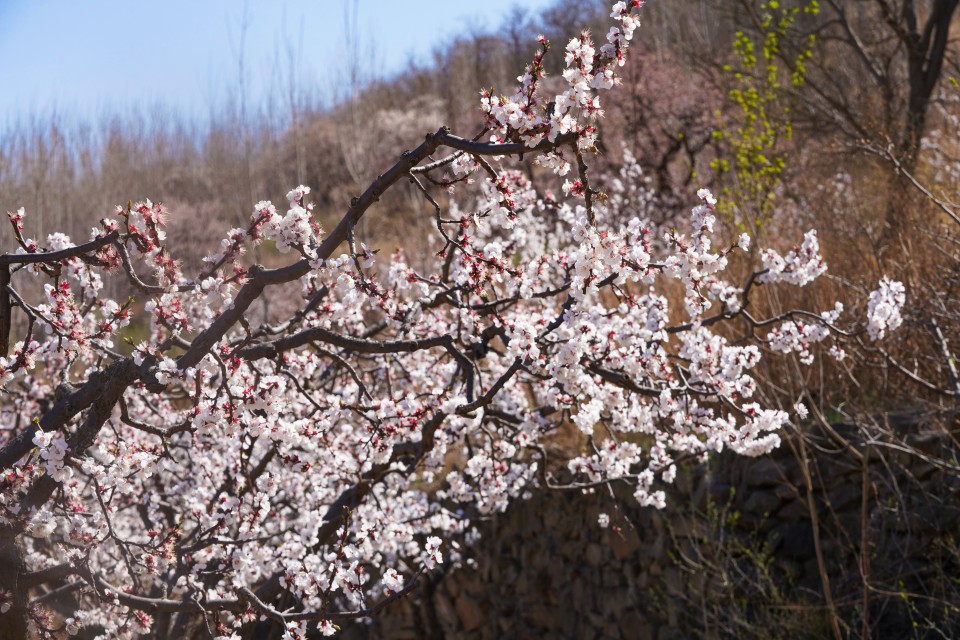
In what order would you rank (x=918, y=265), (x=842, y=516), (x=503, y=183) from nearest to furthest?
1. (x=503, y=183)
2. (x=842, y=516)
3. (x=918, y=265)

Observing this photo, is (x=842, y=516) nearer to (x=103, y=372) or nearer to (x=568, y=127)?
(x=568, y=127)

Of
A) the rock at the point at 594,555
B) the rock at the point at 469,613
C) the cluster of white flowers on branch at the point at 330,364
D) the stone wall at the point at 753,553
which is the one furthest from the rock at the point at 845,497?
the rock at the point at 469,613

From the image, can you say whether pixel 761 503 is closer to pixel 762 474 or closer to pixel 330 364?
pixel 762 474

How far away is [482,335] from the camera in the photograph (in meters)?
4.37

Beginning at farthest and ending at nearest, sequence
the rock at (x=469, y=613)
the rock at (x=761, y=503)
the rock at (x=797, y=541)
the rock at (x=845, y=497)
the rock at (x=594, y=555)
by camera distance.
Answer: the rock at (x=469, y=613)
the rock at (x=594, y=555)
the rock at (x=761, y=503)
the rock at (x=797, y=541)
the rock at (x=845, y=497)

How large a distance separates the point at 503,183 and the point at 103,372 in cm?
152

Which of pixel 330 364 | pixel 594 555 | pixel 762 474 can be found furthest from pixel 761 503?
pixel 330 364

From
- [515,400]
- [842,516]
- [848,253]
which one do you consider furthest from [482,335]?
[848,253]

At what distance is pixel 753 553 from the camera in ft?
20.5

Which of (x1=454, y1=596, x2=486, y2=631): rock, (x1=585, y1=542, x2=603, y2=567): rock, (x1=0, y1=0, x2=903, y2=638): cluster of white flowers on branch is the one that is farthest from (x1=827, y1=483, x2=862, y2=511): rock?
(x1=454, y1=596, x2=486, y2=631): rock

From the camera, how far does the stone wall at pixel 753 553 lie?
564 cm

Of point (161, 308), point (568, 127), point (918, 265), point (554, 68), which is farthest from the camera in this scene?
point (554, 68)

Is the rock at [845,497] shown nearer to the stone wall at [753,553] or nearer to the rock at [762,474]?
the stone wall at [753,553]

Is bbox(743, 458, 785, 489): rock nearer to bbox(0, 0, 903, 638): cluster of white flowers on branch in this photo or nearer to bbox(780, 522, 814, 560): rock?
bbox(780, 522, 814, 560): rock
